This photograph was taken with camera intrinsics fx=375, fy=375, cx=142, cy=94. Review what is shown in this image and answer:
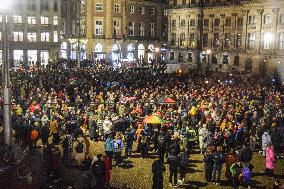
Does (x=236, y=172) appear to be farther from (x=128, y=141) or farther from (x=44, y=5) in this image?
(x=44, y=5)

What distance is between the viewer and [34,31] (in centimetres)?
6266

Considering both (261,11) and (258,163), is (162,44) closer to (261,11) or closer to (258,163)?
(261,11)

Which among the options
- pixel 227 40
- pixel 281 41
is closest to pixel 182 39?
pixel 227 40

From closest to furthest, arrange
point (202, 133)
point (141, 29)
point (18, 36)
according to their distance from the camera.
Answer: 1. point (202, 133)
2. point (18, 36)
3. point (141, 29)

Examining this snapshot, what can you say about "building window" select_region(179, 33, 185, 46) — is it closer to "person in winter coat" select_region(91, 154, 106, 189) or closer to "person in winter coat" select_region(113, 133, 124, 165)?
"person in winter coat" select_region(113, 133, 124, 165)

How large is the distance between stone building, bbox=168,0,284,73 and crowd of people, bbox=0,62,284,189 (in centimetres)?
2383

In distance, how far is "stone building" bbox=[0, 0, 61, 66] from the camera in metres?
60.5

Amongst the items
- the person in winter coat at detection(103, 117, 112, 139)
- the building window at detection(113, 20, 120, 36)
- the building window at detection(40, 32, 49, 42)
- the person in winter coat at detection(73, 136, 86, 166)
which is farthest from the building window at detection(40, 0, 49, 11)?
the person in winter coat at detection(73, 136, 86, 166)

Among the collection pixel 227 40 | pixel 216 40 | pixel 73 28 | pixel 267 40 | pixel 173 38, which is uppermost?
pixel 73 28

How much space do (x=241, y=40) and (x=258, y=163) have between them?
4110cm

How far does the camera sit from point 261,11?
51.3 metres

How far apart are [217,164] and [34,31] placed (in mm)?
54207

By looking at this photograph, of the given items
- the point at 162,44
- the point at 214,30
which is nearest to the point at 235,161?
the point at 214,30

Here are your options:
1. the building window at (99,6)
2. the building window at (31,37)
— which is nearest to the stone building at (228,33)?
the building window at (99,6)
